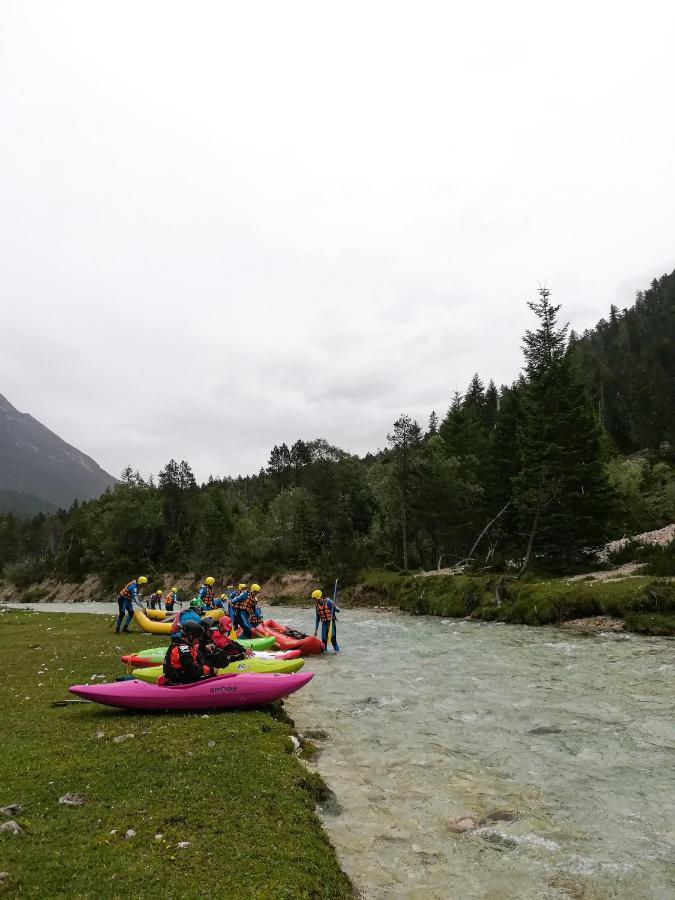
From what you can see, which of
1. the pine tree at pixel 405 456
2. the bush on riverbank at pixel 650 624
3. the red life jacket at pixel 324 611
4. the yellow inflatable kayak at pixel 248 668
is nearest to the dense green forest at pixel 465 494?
the pine tree at pixel 405 456

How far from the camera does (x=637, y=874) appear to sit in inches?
252

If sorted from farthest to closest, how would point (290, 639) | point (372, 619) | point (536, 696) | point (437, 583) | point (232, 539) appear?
point (232, 539)
point (437, 583)
point (372, 619)
point (290, 639)
point (536, 696)

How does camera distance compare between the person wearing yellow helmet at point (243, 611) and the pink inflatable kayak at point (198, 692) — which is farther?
the person wearing yellow helmet at point (243, 611)

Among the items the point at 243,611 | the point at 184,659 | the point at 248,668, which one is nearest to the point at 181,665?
the point at 184,659

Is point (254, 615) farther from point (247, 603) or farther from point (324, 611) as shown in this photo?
point (324, 611)

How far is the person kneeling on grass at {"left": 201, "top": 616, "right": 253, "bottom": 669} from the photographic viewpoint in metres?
13.0

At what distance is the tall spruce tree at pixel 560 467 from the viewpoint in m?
37.1

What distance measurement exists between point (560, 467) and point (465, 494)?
14.1m

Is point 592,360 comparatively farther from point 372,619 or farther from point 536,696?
point 536,696

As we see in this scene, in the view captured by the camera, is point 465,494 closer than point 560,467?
No

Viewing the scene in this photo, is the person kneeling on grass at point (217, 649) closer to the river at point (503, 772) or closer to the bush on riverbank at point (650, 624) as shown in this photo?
the river at point (503, 772)

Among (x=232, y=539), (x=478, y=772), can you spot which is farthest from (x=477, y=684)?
(x=232, y=539)

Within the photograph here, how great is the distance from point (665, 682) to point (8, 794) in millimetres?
15591

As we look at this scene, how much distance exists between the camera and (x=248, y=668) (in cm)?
1402
